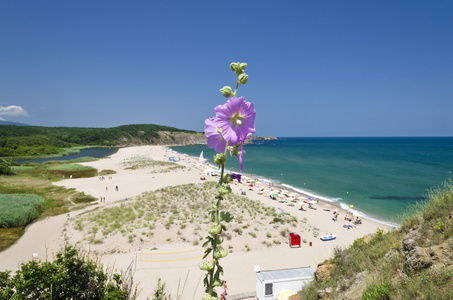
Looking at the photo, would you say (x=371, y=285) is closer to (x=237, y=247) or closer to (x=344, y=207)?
(x=237, y=247)

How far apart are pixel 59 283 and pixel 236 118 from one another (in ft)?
18.5

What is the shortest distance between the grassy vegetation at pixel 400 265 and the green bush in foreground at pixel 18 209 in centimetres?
2393

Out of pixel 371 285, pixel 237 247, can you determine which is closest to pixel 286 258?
pixel 237 247

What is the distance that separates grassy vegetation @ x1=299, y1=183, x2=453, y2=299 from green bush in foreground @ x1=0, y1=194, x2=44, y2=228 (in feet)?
78.5

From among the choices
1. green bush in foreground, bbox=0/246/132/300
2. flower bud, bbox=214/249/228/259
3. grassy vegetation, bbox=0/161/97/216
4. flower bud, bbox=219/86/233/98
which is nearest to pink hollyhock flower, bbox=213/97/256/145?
flower bud, bbox=219/86/233/98

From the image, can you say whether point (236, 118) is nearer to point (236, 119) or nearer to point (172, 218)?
point (236, 119)

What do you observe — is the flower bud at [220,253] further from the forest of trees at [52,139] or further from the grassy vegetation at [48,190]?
the forest of trees at [52,139]

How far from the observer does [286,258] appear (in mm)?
13594

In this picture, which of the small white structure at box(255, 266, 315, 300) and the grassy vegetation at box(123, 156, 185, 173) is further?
the grassy vegetation at box(123, 156, 185, 173)

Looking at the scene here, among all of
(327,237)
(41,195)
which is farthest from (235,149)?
(41,195)

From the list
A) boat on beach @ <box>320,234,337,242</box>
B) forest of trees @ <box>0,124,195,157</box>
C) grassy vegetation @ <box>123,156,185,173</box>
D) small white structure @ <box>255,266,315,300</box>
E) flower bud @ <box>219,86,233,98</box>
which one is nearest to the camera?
flower bud @ <box>219,86,233,98</box>

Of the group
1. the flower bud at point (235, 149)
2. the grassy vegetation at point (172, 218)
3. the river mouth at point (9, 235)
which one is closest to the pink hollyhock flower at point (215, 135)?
the flower bud at point (235, 149)

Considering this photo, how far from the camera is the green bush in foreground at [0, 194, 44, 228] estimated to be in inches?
739

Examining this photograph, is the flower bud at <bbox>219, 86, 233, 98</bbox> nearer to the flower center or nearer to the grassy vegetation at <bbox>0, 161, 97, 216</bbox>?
the flower center
